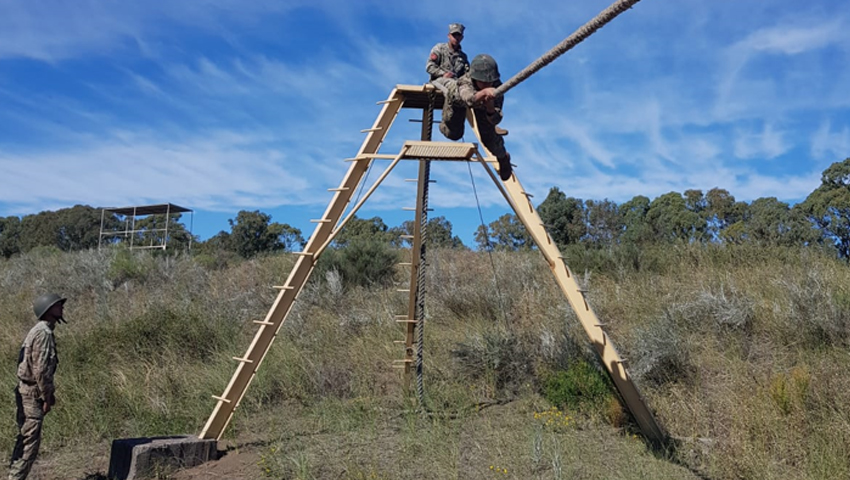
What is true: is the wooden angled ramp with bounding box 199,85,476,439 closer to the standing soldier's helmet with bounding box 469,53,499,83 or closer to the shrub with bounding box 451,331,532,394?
the standing soldier's helmet with bounding box 469,53,499,83

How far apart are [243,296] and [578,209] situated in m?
10.5

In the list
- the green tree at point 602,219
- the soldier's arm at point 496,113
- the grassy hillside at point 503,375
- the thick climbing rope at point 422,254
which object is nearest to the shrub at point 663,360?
the grassy hillside at point 503,375

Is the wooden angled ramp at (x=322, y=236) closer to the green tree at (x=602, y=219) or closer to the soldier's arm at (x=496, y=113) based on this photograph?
the soldier's arm at (x=496, y=113)

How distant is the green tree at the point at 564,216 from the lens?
1767cm

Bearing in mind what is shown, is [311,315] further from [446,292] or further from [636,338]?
[636,338]

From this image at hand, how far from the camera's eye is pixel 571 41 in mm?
2357

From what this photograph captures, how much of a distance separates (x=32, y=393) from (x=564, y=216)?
14826 millimetres

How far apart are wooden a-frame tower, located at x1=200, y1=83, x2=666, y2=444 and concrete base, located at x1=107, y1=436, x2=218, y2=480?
0.44 feet

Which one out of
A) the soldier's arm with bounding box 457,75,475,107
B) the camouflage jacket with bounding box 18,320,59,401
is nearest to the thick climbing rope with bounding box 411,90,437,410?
the soldier's arm with bounding box 457,75,475,107

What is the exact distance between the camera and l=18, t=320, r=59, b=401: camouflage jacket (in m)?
4.95

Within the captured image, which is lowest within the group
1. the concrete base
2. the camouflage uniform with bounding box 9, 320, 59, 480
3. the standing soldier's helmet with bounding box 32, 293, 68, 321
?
the concrete base

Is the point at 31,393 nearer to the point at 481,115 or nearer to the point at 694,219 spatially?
the point at 481,115

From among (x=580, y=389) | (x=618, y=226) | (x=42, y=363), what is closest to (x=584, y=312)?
(x=580, y=389)

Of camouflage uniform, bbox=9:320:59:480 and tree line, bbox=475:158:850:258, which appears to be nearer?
camouflage uniform, bbox=9:320:59:480
